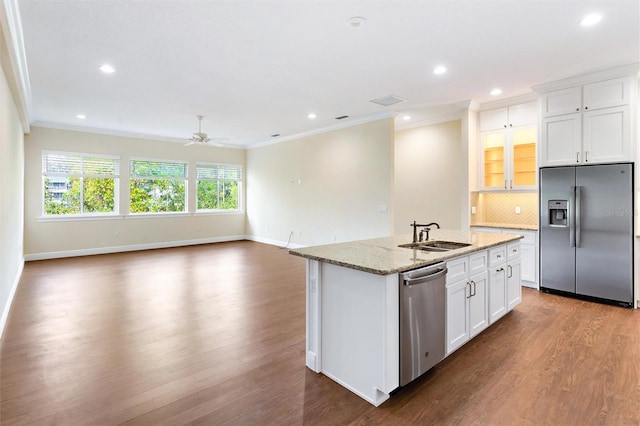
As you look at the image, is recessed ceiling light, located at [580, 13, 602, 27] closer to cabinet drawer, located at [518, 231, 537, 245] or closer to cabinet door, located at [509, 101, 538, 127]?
cabinet door, located at [509, 101, 538, 127]

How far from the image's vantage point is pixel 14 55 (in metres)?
3.41

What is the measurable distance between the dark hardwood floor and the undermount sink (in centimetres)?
91

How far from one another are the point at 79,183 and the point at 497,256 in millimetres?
8470

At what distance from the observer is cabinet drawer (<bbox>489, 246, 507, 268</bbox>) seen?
321 centimetres

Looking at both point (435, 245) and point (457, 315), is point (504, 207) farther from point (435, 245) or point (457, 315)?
point (457, 315)

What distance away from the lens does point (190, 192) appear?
30.2 feet

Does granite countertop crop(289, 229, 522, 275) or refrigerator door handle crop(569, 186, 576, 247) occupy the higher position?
refrigerator door handle crop(569, 186, 576, 247)

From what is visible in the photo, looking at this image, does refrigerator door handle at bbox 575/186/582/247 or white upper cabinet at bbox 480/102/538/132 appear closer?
refrigerator door handle at bbox 575/186/582/247

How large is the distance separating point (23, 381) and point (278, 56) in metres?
3.65

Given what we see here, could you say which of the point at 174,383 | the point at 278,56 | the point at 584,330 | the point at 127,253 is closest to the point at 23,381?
the point at 174,383

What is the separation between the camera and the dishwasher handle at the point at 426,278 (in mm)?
2213

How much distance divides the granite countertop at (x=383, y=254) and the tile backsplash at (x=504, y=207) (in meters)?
2.26

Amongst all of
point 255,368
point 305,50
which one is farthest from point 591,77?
point 255,368

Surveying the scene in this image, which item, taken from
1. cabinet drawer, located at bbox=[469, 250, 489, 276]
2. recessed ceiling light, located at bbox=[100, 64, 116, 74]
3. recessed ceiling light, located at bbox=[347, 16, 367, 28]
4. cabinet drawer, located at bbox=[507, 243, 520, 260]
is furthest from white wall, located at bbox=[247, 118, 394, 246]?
recessed ceiling light, located at bbox=[100, 64, 116, 74]
